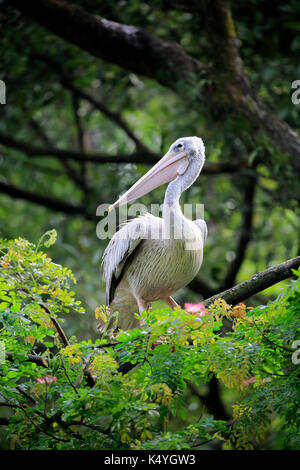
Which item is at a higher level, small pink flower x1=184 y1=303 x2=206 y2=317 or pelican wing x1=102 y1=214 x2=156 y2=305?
pelican wing x1=102 y1=214 x2=156 y2=305

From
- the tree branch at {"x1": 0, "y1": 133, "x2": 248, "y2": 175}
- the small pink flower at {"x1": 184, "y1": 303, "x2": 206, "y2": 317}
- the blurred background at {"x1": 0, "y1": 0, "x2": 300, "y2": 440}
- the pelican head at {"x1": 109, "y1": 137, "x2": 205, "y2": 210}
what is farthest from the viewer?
the tree branch at {"x1": 0, "y1": 133, "x2": 248, "y2": 175}

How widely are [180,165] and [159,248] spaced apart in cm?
90

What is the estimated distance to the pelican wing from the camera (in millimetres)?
6020

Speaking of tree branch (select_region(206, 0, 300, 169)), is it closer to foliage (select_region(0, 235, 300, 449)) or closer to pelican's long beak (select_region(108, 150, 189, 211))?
pelican's long beak (select_region(108, 150, 189, 211))

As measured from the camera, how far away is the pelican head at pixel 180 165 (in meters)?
6.15

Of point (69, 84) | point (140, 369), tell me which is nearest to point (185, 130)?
point (69, 84)

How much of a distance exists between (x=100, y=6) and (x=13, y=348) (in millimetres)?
6415

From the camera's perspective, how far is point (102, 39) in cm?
767

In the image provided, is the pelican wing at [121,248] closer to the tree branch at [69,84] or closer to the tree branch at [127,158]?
the tree branch at [127,158]

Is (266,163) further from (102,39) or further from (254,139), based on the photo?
(102,39)

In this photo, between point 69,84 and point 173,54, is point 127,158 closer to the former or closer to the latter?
point 173,54

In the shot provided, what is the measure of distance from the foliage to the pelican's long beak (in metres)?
2.10

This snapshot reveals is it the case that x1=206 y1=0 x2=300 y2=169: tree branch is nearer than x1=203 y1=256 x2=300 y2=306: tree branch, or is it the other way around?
x1=203 y1=256 x2=300 y2=306: tree branch

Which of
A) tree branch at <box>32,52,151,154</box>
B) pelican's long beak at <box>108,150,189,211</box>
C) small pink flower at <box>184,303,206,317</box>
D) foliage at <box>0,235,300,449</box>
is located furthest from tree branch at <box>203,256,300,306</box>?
tree branch at <box>32,52,151,154</box>
